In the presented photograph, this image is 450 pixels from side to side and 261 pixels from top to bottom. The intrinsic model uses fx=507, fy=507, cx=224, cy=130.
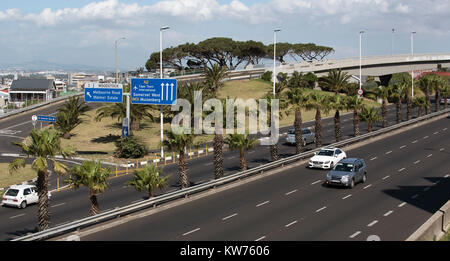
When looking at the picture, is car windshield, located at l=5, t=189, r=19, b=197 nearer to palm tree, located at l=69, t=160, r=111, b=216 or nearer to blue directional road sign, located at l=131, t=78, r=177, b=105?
palm tree, located at l=69, t=160, r=111, b=216

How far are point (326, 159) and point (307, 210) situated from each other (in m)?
12.2

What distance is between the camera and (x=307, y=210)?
982 inches

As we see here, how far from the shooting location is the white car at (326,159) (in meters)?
36.3

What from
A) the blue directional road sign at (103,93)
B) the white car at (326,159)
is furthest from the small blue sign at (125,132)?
the white car at (326,159)

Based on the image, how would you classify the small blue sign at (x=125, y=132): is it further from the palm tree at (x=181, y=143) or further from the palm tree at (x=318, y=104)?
the palm tree at (x=181, y=143)

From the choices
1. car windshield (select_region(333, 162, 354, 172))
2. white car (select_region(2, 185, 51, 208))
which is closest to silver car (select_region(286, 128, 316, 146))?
car windshield (select_region(333, 162, 354, 172))

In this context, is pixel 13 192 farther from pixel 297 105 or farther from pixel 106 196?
pixel 297 105

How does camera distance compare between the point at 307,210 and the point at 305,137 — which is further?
the point at 305,137

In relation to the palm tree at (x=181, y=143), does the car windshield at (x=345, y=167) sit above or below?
below

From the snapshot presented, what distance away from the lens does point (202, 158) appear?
150ft

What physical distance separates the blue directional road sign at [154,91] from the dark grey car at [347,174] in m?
17.9

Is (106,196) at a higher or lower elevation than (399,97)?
lower

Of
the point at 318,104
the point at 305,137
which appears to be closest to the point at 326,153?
the point at 318,104
